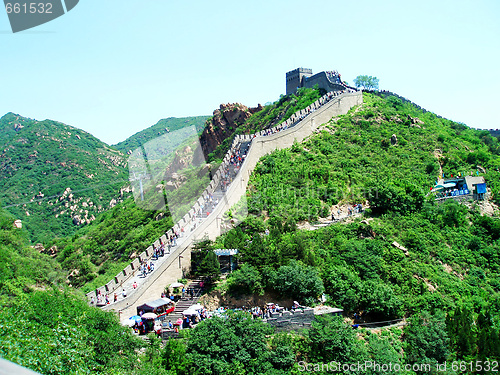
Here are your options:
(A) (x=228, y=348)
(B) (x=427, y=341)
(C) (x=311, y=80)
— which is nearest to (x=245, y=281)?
(A) (x=228, y=348)

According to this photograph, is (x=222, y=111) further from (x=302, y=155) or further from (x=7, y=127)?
(x=7, y=127)

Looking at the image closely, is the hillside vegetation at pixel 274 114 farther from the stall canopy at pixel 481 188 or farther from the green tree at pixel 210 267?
the green tree at pixel 210 267

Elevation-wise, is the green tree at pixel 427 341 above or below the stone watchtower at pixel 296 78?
below

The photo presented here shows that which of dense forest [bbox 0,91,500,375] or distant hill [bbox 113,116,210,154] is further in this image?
distant hill [bbox 113,116,210,154]

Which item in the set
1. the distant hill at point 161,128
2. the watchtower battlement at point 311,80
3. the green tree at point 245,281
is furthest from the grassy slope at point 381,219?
the distant hill at point 161,128

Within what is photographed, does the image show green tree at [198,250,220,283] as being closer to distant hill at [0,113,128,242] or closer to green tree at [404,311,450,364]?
green tree at [404,311,450,364]

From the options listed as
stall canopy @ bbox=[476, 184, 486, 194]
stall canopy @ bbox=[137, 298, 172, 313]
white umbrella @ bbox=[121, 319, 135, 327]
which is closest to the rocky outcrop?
stall canopy @ bbox=[476, 184, 486, 194]

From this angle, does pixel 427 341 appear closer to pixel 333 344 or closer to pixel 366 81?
pixel 333 344

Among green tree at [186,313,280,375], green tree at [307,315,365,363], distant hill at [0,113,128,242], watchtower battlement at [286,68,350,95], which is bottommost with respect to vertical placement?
green tree at [307,315,365,363]
